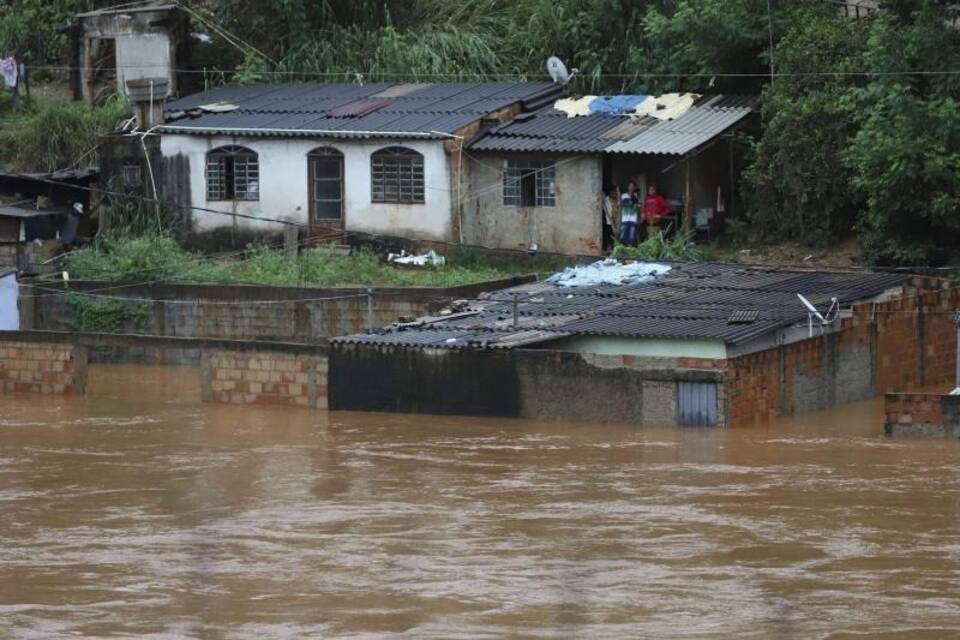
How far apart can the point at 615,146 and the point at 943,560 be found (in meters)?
15.1

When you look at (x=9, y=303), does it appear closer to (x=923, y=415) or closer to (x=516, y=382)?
(x=516, y=382)

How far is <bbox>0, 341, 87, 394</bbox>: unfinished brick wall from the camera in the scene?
28.0 metres

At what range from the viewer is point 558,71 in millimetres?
34969

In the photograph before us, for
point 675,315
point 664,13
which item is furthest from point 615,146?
point 675,315

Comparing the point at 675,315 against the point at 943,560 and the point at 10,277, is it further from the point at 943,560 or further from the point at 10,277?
the point at 10,277

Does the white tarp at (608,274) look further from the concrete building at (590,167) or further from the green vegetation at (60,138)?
the green vegetation at (60,138)

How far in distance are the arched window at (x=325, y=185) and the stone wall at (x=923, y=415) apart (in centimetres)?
1300

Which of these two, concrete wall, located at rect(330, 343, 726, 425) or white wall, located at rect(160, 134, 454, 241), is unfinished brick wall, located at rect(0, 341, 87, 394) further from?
white wall, located at rect(160, 134, 454, 241)

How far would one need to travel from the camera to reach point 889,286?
28.4 metres

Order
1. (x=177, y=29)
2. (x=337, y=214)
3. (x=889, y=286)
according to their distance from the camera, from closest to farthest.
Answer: (x=889, y=286) → (x=337, y=214) → (x=177, y=29)

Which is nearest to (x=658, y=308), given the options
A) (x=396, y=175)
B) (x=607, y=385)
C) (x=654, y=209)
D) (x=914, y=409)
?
(x=607, y=385)

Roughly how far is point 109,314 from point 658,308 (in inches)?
367

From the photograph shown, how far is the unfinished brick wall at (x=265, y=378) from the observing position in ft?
85.8

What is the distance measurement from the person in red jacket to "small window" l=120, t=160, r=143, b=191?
897 centimetres
